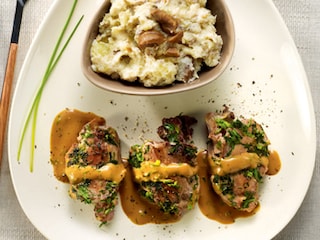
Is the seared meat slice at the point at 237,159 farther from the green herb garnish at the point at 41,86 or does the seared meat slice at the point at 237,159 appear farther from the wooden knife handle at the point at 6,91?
the wooden knife handle at the point at 6,91

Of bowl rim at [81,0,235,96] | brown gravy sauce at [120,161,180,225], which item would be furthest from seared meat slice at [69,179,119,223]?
bowl rim at [81,0,235,96]

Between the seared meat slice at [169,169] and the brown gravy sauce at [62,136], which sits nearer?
the seared meat slice at [169,169]

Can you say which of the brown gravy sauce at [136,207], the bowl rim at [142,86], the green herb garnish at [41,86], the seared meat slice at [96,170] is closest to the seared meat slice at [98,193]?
the seared meat slice at [96,170]

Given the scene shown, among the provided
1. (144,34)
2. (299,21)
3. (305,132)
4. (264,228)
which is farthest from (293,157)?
(144,34)

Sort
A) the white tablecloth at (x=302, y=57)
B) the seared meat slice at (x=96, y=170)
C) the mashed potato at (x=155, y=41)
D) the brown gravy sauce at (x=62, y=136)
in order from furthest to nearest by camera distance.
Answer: the white tablecloth at (x=302, y=57)
the brown gravy sauce at (x=62, y=136)
the seared meat slice at (x=96, y=170)
the mashed potato at (x=155, y=41)

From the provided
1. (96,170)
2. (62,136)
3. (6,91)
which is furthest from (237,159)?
(6,91)

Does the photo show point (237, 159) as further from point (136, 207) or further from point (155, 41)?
point (155, 41)

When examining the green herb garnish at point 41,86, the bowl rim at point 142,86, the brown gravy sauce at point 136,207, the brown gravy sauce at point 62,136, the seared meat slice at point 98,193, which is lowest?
the brown gravy sauce at point 136,207
